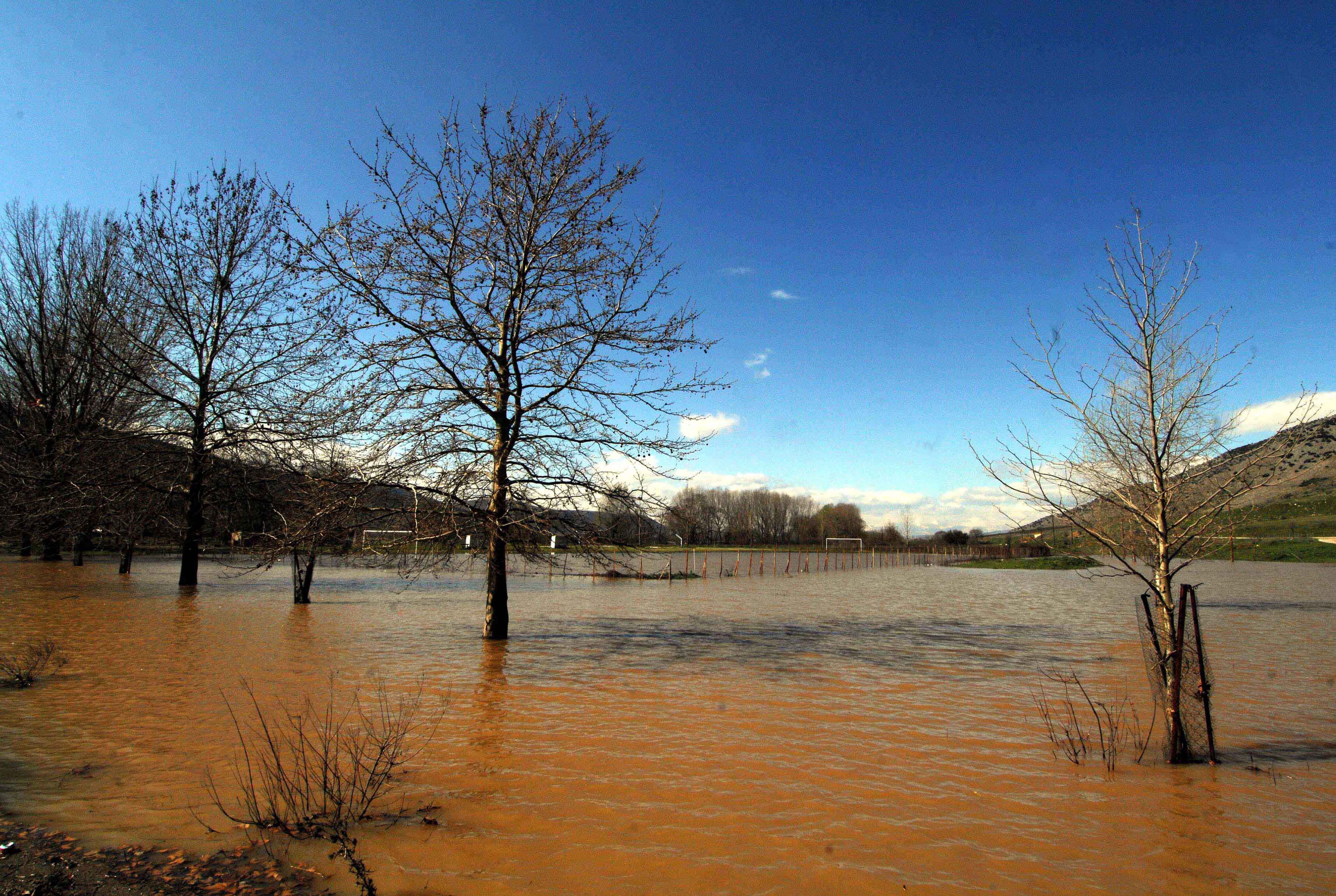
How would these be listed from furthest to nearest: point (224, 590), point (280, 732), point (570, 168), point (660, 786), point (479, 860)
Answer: point (224, 590), point (570, 168), point (280, 732), point (660, 786), point (479, 860)

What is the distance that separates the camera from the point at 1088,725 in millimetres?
8719

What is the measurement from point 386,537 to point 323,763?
6.33 meters

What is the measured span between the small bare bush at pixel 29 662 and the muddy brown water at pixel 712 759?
0.32m

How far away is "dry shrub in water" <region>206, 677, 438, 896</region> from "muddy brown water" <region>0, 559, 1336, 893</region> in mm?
211

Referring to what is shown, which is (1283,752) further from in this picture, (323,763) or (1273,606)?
(1273,606)

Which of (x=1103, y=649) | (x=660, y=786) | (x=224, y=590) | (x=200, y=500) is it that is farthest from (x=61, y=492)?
(x=1103, y=649)

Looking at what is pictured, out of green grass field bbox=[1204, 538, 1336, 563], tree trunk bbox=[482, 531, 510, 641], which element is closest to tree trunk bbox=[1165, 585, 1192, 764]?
tree trunk bbox=[482, 531, 510, 641]

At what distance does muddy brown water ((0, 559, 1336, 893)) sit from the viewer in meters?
4.80

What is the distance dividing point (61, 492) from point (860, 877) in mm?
21682

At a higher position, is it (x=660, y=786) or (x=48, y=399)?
(x=48, y=399)

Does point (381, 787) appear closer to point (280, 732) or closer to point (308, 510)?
point (280, 732)

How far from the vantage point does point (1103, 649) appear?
15.2m

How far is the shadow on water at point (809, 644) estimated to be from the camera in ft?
42.6

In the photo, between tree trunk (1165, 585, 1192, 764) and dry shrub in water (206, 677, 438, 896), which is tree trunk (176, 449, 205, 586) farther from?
tree trunk (1165, 585, 1192, 764)
